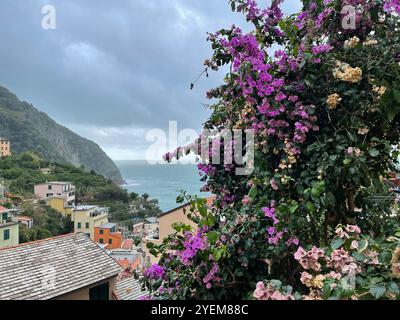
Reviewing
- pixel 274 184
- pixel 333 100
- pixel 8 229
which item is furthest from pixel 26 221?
pixel 333 100

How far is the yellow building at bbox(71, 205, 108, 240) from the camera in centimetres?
1660

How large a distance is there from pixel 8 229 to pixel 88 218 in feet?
15.5

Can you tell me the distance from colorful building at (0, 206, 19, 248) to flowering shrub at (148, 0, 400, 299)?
53.7 feet

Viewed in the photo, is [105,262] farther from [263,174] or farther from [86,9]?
[263,174]

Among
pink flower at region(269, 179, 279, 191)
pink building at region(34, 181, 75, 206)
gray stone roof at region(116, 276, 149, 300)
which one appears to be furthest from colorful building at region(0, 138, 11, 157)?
pink flower at region(269, 179, 279, 191)

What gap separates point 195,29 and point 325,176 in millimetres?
1909

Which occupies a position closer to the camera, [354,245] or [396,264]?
[396,264]

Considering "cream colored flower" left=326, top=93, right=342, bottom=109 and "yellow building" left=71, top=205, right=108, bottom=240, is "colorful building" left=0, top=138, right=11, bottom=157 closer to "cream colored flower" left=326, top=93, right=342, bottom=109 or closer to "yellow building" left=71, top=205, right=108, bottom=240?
"yellow building" left=71, top=205, right=108, bottom=240

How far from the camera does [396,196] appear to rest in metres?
1.74

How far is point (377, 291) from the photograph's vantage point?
747mm

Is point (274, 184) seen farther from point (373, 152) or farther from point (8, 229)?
point (8, 229)

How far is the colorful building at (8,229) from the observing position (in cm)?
1437

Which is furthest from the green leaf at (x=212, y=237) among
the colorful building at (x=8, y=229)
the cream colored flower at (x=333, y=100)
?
the colorful building at (x=8, y=229)
